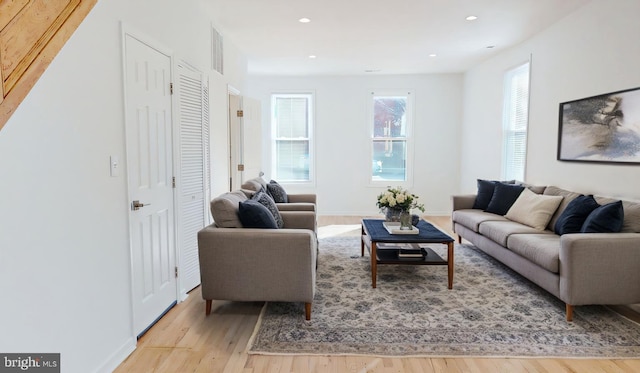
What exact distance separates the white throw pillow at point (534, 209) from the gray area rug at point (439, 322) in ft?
1.99

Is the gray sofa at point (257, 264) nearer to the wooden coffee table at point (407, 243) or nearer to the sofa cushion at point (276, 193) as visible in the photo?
the wooden coffee table at point (407, 243)

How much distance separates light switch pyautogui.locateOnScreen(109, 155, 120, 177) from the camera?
2229mm

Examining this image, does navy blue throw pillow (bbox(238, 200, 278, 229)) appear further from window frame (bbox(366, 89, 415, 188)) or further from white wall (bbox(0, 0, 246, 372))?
window frame (bbox(366, 89, 415, 188))

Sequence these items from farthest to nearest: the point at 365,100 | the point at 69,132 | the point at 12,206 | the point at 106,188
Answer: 1. the point at 365,100
2. the point at 106,188
3. the point at 69,132
4. the point at 12,206

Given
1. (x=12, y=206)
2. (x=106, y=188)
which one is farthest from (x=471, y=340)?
(x=12, y=206)

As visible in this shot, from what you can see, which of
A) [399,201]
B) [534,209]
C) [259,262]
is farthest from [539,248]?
[259,262]

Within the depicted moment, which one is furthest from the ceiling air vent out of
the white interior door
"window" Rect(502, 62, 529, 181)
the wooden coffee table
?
"window" Rect(502, 62, 529, 181)

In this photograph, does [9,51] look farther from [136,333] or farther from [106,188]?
[136,333]

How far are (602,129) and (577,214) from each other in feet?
3.19

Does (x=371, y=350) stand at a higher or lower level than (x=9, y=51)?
lower

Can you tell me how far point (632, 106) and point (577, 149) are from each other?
0.75 meters

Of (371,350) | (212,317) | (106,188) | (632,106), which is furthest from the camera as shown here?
(632,106)

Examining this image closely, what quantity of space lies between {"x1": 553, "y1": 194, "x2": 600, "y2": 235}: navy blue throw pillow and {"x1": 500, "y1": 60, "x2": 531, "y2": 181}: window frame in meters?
1.75

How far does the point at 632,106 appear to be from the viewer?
129 inches
